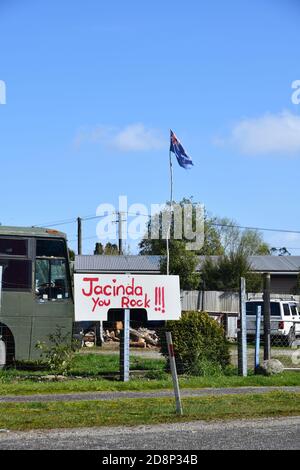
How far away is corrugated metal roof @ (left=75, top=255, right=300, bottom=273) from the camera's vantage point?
51969 mm

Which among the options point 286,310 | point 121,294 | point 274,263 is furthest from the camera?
point 274,263

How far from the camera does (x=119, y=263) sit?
177 ft

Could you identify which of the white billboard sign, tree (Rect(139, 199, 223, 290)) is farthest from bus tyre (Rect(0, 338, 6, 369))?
tree (Rect(139, 199, 223, 290))

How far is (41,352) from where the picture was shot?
18094mm

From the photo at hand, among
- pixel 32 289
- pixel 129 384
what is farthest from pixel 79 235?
pixel 129 384

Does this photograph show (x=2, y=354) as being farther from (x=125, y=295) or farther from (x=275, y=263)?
(x=275, y=263)

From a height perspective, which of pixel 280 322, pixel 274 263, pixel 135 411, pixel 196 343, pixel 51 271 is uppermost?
pixel 274 263

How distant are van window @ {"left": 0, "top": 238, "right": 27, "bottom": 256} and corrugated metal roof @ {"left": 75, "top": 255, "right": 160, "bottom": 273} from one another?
102 feet

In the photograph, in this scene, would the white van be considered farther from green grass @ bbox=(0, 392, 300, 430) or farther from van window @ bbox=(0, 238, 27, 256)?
green grass @ bbox=(0, 392, 300, 430)

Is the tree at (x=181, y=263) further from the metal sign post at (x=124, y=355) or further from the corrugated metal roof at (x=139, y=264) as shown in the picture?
the metal sign post at (x=124, y=355)

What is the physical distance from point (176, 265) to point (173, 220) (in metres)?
3.35

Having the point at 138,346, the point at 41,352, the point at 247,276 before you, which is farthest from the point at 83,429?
the point at 247,276

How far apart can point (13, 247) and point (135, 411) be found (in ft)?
29.3
